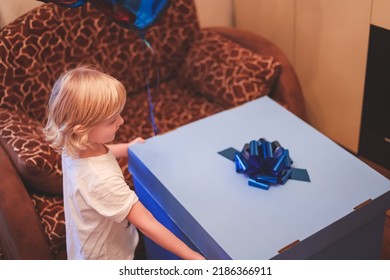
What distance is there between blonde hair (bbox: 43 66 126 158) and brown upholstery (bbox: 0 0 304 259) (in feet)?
1.72

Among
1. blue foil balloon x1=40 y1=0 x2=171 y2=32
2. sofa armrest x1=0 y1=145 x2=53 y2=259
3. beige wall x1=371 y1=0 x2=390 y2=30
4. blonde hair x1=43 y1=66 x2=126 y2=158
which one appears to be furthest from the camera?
beige wall x1=371 y1=0 x2=390 y2=30

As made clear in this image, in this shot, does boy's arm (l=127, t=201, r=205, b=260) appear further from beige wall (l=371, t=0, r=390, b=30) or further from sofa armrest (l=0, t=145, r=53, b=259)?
beige wall (l=371, t=0, r=390, b=30)

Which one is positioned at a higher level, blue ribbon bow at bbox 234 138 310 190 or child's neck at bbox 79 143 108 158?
child's neck at bbox 79 143 108 158

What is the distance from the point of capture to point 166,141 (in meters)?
1.77

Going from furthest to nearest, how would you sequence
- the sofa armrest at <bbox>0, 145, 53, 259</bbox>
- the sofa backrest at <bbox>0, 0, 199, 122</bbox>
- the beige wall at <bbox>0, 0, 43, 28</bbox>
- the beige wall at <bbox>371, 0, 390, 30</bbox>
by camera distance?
the beige wall at <bbox>0, 0, 43, 28</bbox>, the sofa backrest at <bbox>0, 0, 199, 122</bbox>, the beige wall at <bbox>371, 0, 390, 30</bbox>, the sofa armrest at <bbox>0, 145, 53, 259</bbox>

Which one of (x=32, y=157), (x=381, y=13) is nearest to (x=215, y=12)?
(x=381, y=13)

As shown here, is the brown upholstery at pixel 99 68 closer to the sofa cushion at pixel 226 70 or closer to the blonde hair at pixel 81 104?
the sofa cushion at pixel 226 70

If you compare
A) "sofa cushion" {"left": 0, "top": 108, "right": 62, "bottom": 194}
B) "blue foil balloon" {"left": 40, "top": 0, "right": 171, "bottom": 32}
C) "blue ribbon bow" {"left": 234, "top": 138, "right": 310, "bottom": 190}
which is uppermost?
"blue foil balloon" {"left": 40, "top": 0, "right": 171, "bottom": 32}

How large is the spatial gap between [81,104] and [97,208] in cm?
29

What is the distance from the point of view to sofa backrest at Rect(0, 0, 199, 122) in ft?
7.16

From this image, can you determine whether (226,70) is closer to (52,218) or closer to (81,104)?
(52,218)

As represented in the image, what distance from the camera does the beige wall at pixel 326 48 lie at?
223 cm

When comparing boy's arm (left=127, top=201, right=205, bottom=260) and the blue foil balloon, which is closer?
boy's arm (left=127, top=201, right=205, bottom=260)

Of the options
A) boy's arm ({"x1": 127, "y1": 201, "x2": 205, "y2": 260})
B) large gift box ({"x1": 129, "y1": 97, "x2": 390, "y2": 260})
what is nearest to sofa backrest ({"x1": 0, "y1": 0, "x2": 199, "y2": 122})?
large gift box ({"x1": 129, "y1": 97, "x2": 390, "y2": 260})
